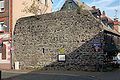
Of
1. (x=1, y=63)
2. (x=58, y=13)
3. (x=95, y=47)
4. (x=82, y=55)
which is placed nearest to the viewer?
(x=95, y=47)

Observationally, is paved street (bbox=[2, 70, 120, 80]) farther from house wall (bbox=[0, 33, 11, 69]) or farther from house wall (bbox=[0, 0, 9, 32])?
house wall (bbox=[0, 0, 9, 32])

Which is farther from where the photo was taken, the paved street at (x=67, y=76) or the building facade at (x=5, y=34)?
the building facade at (x=5, y=34)

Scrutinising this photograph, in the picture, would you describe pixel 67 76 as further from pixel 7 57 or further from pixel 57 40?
pixel 7 57

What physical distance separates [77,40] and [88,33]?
1312 mm

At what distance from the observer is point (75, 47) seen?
57.8 feet

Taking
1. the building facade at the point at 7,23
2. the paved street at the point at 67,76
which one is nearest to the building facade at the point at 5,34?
the building facade at the point at 7,23

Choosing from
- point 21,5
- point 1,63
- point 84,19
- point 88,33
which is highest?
point 21,5

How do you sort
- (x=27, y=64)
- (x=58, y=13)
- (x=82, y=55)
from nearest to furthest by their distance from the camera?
(x=82, y=55) < (x=58, y=13) < (x=27, y=64)

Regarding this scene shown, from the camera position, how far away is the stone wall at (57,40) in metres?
17.0

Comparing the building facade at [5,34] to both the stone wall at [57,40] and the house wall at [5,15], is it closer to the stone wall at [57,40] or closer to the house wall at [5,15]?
the house wall at [5,15]

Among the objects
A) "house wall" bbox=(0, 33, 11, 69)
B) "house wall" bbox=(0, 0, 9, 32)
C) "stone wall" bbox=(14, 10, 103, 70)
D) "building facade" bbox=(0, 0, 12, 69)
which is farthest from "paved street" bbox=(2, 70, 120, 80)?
"house wall" bbox=(0, 0, 9, 32)

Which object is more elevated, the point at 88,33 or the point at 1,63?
the point at 88,33

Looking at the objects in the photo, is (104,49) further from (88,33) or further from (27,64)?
(27,64)

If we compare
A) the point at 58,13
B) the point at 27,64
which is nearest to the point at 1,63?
the point at 27,64
